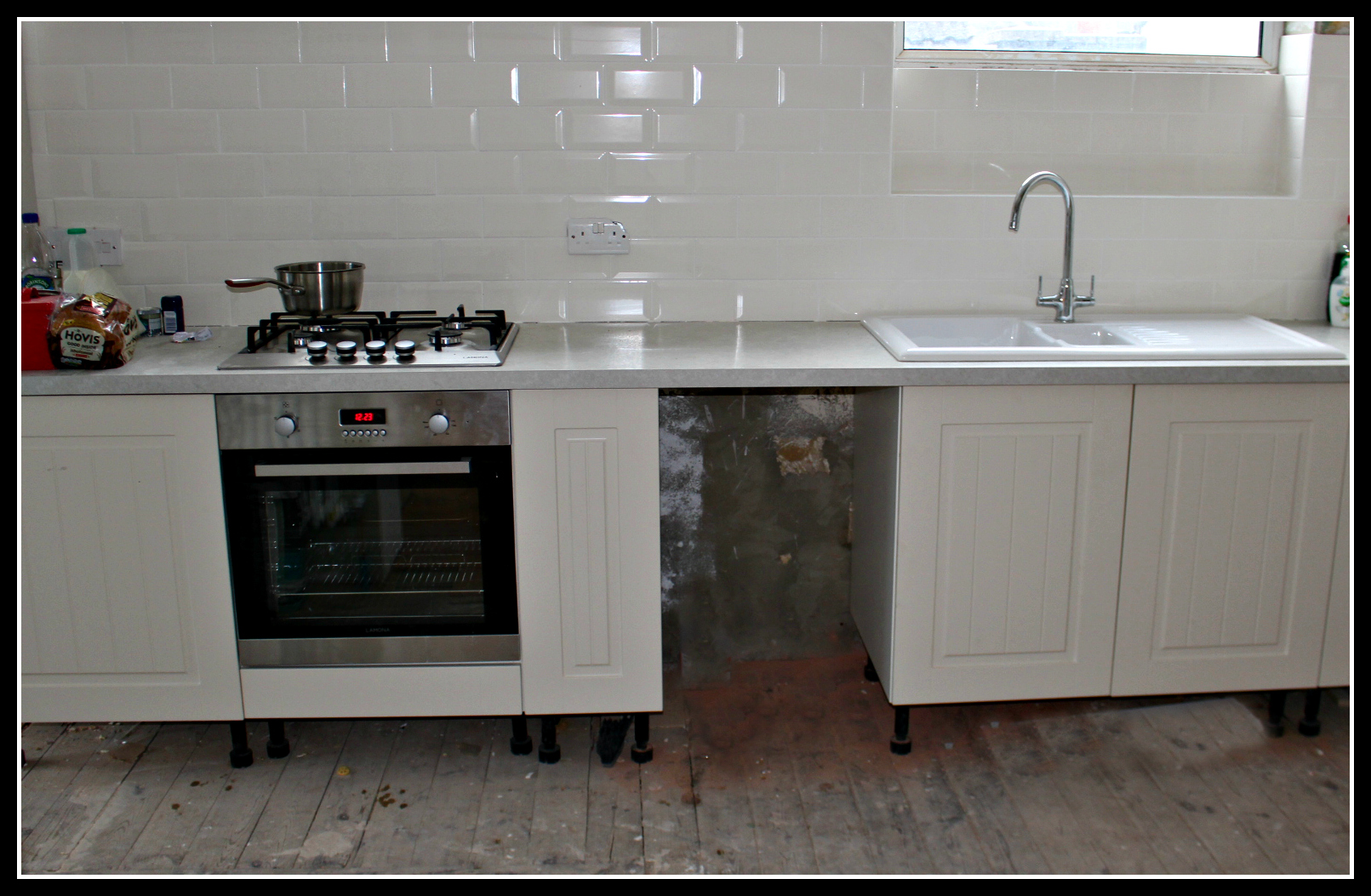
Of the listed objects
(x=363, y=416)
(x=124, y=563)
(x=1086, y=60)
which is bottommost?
(x=124, y=563)

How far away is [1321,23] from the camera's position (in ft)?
8.44

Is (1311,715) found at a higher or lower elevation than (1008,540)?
lower

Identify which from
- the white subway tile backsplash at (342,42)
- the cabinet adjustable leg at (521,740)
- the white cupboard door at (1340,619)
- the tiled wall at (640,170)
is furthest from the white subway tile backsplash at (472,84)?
the white cupboard door at (1340,619)

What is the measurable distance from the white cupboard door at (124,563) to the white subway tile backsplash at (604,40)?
Result: 1.12m

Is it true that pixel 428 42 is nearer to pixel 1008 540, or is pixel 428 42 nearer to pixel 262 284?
pixel 262 284

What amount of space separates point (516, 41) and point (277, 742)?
162cm

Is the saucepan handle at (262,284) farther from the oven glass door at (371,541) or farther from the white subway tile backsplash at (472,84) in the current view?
the white subway tile backsplash at (472,84)

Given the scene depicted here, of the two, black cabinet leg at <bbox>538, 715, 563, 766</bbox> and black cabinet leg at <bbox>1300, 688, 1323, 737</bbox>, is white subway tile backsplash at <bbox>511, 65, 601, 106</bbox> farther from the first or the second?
Result: black cabinet leg at <bbox>1300, 688, 1323, 737</bbox>

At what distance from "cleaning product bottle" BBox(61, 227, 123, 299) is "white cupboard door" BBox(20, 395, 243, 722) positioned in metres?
0.45

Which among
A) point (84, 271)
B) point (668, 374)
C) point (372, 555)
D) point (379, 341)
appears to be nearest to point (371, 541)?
point (372, 555)

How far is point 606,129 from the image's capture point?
2.55m

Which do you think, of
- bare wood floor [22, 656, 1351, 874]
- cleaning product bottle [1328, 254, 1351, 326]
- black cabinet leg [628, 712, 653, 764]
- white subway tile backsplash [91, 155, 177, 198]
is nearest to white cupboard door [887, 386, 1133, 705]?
bare wood floor [22, 656, 1351, 874]

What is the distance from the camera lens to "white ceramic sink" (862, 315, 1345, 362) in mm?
2123

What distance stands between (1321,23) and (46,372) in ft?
9.39
